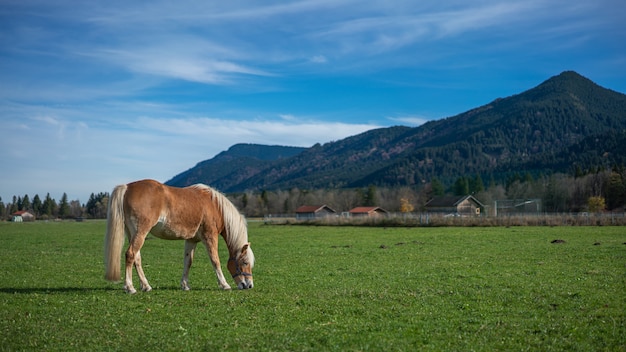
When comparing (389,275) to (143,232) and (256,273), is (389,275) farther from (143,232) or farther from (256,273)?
(143,232)

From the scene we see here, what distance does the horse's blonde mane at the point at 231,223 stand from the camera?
1438 cm

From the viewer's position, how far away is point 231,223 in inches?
570

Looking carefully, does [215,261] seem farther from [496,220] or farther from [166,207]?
[496,220]

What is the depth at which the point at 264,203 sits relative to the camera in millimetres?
170875

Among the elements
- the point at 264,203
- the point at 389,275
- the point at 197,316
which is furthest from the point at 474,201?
the point at 197,316

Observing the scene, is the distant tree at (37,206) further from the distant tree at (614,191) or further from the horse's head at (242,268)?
the horse's head at (242,268)

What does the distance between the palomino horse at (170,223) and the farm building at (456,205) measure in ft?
339

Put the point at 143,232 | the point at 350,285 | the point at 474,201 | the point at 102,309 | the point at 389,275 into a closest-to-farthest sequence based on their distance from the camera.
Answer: the point at 102,309, the point at 143,232, the point at 350,285, the point at 389,275, the point at 474,201

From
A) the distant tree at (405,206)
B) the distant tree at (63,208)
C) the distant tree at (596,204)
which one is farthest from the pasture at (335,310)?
the distant tree at (63,208)

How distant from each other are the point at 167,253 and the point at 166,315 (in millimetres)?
19046

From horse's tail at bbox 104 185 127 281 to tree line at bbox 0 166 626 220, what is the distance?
4106 inches

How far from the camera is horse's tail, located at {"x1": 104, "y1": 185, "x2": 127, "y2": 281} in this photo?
41.0 feet

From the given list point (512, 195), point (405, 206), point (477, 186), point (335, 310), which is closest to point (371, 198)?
point (405, 206)

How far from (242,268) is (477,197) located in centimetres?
13554
